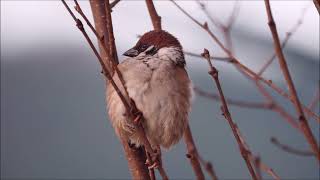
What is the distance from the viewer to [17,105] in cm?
783

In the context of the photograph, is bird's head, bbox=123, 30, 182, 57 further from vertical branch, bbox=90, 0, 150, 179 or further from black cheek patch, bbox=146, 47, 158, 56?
vertical branch, bbox=90, 0, 150, 179

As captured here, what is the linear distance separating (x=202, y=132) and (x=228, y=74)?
39.6 inches

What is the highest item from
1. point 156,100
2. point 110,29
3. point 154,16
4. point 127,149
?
point 154,16

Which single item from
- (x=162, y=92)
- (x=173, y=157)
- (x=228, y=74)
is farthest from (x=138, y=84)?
(x=228, y=74)

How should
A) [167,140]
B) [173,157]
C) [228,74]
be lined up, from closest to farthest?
1. [167,140]
2. [173,157]
3. [228,74]

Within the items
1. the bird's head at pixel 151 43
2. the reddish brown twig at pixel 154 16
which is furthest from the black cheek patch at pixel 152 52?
the reddish brown twig at pixel 154 16

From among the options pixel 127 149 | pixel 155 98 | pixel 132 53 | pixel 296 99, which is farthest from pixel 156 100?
pixel 296 99

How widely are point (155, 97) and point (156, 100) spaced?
0.04 feet

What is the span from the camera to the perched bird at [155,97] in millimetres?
2387

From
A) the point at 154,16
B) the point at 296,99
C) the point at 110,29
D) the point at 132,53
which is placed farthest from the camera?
the point at 132,53

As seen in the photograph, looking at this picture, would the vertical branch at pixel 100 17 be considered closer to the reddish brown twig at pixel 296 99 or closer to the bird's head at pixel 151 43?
the bird's head at pixel 151 43

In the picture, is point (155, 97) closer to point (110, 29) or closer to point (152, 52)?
point (152, 52)

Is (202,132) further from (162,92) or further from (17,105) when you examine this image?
(162,92)

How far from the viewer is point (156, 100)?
2.40 metres
